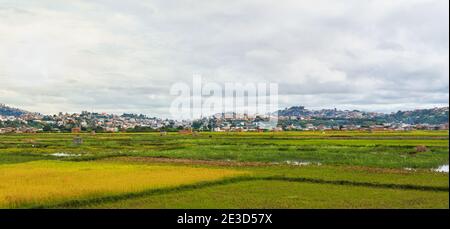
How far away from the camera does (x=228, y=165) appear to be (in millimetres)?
22922

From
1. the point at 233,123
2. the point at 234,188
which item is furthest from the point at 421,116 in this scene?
the point at 234,188

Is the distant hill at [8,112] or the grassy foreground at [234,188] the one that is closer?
the grassy foreground at [234,188]

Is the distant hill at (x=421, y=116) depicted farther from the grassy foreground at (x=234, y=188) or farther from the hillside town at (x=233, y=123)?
the grassy foreground at (x=234, y=188)

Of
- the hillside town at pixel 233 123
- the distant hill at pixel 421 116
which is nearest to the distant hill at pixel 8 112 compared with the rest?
the hillside town at pixel 233 123

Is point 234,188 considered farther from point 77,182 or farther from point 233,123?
point 233,123

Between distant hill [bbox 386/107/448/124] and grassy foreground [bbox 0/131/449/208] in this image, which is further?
distant hill [bbox 386/107/448/124]

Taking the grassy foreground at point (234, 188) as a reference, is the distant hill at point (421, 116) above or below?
above

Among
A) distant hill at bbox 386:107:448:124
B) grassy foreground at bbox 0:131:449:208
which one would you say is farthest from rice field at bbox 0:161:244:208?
distant hill at bbox 386:107:448:124

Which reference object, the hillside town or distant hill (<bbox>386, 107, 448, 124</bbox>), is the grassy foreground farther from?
distant hill (<bbox>386, 107, 448, 124</bbox>)

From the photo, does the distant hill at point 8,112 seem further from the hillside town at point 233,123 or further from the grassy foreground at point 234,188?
the grassy foreground at point 234,188

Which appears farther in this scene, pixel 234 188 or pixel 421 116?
pixel 421 116

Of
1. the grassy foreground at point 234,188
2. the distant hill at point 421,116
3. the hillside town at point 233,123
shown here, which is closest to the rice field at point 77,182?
the grassy foreground at point 234,188
